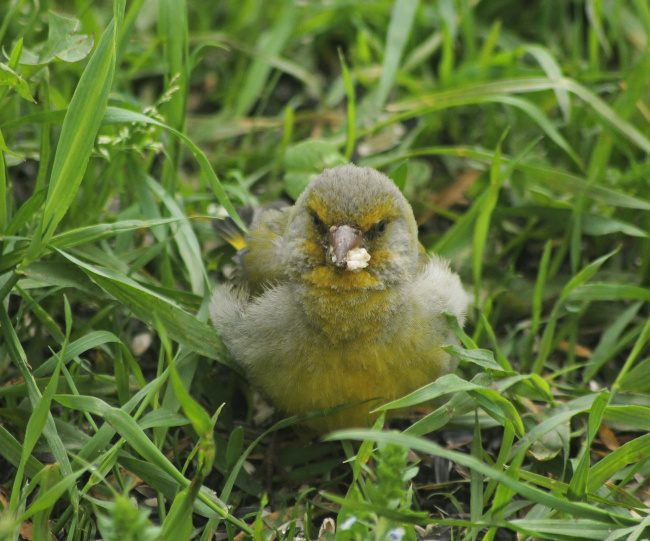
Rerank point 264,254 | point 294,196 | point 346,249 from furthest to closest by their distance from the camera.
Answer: point 294,196, point 264,254, point 346,249

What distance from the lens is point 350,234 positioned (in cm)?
282

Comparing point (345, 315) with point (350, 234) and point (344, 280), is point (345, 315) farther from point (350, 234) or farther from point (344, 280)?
point (350, 234)

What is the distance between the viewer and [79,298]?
10.4 feet

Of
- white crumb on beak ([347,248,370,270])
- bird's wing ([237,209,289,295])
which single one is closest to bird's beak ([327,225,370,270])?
white crumb on beak ([347,248,370,270])

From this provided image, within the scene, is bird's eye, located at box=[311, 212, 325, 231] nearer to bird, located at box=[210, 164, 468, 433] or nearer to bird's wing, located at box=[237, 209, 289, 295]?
bird, located at box=[210, 164, 468, 433]

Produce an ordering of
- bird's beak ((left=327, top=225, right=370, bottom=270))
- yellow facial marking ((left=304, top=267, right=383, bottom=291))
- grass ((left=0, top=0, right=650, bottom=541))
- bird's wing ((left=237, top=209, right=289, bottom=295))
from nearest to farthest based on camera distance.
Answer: grass ((left=0, top=0, right=650, bottom=541)) → bird's beak ((left=327, top=225, right=370, bottom=270)) → yellow facial marking ((left=304, top=267, right=383, bottom=291)) → bird's wing ((left=237, top=209, right=289, bottom=295))

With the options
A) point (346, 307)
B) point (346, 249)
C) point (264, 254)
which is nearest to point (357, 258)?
point (346, 249)

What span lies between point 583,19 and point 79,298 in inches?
138

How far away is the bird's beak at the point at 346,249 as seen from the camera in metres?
2.76

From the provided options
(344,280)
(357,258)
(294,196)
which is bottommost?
(294,196)

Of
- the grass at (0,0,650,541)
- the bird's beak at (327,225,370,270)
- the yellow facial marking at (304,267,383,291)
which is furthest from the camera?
the yellow facial marking at (304,267,383,291)

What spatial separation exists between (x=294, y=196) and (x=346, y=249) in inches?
40.2

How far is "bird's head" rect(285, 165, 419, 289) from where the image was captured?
2828 millimetres

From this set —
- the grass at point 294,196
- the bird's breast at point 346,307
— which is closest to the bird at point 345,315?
the bird's breast at point 346,307
